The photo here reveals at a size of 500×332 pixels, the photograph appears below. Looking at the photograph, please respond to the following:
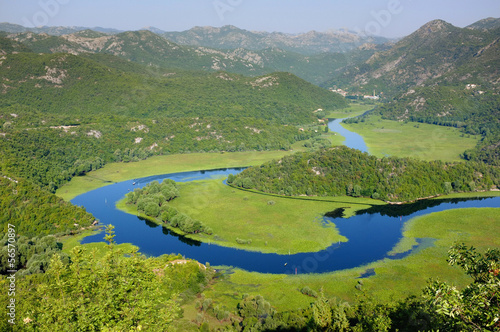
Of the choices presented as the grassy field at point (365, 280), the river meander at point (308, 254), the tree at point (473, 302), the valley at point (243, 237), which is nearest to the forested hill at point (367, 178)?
the valley at point (243, 237)

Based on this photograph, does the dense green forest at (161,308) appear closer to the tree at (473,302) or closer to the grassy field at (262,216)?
the tree at (473,302)

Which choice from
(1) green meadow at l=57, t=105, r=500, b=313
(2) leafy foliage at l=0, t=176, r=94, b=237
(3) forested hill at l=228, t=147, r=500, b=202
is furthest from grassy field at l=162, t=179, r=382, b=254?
(2) leafy foliage at l=0, t=176, r=94, b=237

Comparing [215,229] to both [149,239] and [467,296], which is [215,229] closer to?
[149,239]

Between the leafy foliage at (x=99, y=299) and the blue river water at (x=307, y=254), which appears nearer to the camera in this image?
the leafy foliage at (x=99, y=299)

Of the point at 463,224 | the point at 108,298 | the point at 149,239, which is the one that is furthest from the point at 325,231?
the point at 108,298

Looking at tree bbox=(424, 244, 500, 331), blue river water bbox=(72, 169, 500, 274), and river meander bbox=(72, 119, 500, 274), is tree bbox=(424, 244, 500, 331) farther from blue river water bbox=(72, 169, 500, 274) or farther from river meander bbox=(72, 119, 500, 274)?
river meander bbox=(72, 119, 500, 274)
